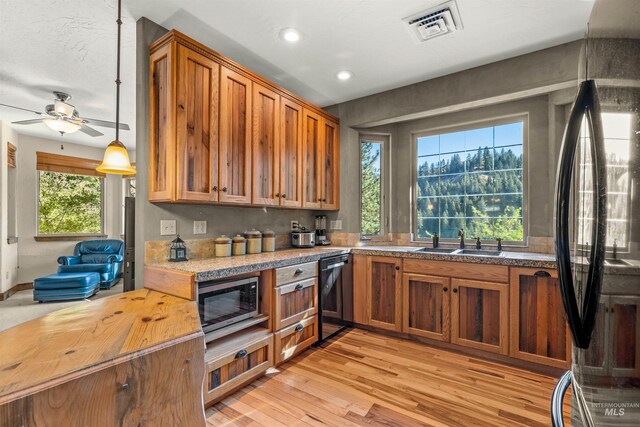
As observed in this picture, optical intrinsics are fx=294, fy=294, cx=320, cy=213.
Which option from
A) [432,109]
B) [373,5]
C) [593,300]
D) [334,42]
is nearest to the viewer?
[593,300]

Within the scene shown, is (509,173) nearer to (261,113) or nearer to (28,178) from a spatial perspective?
(261,113)

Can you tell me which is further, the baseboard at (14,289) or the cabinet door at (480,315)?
the baseboard at (14,289)

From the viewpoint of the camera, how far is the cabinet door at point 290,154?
9.46 feet

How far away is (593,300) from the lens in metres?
0.64

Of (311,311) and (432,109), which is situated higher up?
(432,109)

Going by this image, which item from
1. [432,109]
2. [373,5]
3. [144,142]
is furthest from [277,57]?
[432,109]

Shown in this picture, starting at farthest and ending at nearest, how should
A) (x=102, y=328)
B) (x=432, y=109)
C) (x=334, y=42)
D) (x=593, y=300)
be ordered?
(x=432, y=109), (x=334, y=42), (x=102, y=328), (x=593, y=300)

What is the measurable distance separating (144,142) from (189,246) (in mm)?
851

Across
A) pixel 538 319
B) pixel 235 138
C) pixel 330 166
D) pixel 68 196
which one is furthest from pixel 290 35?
pixel 68 196

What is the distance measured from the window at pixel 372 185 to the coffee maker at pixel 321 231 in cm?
46

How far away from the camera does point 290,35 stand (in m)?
2.27

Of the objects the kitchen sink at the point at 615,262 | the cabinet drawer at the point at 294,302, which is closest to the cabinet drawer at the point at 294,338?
the cabinet drawer at the point at 294,302

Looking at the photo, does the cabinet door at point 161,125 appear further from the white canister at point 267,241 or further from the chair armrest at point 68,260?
the chair armrest at point 68,260

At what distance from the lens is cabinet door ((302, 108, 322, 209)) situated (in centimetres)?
317
